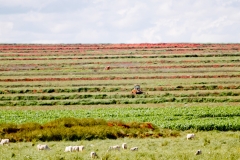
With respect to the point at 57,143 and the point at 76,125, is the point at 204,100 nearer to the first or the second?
the point at 76,125

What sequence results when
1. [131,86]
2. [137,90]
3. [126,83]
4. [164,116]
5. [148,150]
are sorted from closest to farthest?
[148,150], [164,116], [137,90], [131,86], [126,83]

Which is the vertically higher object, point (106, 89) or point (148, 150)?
point (106, 89)

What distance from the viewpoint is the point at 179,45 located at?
7156 centimetres

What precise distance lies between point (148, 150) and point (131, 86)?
26012 millimetres

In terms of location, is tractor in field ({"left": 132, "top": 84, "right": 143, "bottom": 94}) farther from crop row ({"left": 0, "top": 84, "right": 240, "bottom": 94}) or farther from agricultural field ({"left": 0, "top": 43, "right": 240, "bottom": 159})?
crop row ({"left": 0, "top": 84, "right": 240, "bottom": 94})

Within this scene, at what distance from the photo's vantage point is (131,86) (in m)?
44.5

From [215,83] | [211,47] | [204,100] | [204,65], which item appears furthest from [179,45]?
[204,100]

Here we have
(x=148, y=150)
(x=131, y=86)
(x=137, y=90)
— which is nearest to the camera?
(x=148, y=150)

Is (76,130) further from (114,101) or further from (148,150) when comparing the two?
(114,101)

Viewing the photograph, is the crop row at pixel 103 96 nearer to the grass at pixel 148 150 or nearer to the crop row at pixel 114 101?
the crop row at pixel 114 101

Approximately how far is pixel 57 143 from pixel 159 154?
592 centimetres

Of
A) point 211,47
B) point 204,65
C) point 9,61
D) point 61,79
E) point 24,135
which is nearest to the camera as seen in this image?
point 24,135

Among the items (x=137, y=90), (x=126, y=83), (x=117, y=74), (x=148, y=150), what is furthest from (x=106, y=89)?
(x=148, y=150)

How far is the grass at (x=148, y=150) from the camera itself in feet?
53.2
